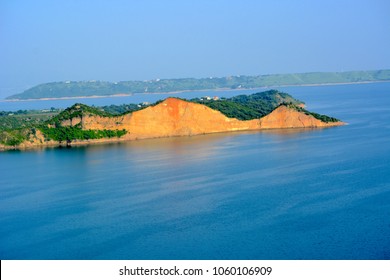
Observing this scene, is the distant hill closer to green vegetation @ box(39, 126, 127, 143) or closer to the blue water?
green vegetation @ box(39, 126, 127, 143)

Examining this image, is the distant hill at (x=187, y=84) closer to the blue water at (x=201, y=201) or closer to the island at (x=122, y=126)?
the island at (x=122, y=126)

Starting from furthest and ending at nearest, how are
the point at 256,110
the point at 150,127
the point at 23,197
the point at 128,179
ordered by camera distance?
the point at 256,110 < the point at 150,127 < the point at 128,179 < the point at 23,197

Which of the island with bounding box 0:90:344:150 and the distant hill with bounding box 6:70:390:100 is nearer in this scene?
the island with bounding box 0:90:344:150

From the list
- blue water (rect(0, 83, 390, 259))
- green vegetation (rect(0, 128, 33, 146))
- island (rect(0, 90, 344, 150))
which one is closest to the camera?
blue water (rect(0, 83, 390, 259))

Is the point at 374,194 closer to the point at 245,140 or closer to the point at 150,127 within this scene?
the point at 245,140

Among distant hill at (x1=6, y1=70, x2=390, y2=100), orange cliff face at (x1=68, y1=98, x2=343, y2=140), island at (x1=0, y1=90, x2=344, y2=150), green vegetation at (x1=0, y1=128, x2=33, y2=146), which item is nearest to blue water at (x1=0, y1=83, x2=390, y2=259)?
green vegetation at (x1=0, y1=128, x2=33, y2=146)

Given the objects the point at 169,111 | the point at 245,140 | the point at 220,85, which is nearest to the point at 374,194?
the point at 245,140

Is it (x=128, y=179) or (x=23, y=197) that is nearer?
(x=23, y=197)
